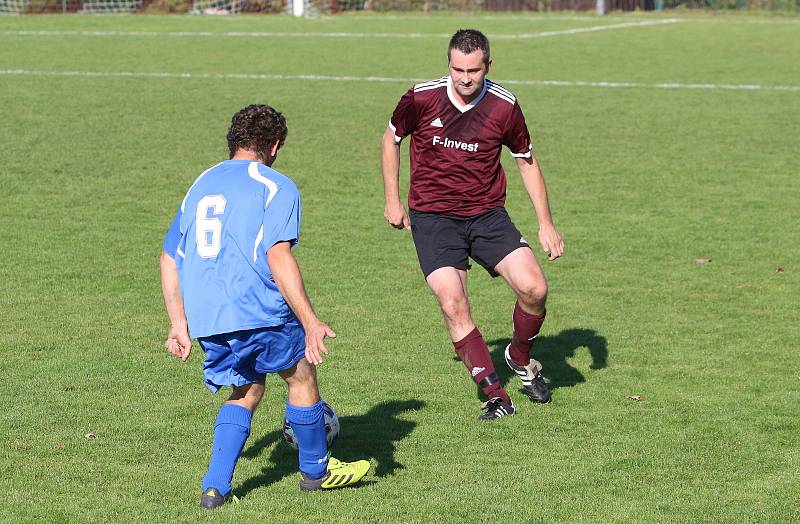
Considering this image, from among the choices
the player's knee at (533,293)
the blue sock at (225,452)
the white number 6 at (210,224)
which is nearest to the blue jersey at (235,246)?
the white number 6 at (210,224)

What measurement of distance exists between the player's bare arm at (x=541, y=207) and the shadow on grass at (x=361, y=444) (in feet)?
4.15

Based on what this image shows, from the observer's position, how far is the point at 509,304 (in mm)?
10836

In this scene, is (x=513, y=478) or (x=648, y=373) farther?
(x=648, y=373)

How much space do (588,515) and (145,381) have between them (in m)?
3.43

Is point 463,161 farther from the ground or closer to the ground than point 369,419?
farther from the ground

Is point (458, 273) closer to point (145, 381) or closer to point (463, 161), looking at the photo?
point (463, 161)

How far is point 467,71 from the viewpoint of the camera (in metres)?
7.61

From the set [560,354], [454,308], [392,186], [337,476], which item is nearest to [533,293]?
[454,308]

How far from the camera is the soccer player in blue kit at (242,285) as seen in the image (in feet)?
19.2

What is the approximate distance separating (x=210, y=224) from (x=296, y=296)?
0.55m

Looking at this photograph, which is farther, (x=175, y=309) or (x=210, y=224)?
(x=175, y=309)

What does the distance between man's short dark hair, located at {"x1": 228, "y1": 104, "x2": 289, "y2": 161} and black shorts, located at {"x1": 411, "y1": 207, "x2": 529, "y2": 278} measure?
2.06 meters

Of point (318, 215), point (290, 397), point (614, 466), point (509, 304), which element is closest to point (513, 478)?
point (614, 466)

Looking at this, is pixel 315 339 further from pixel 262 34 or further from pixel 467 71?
pixel 262 34
